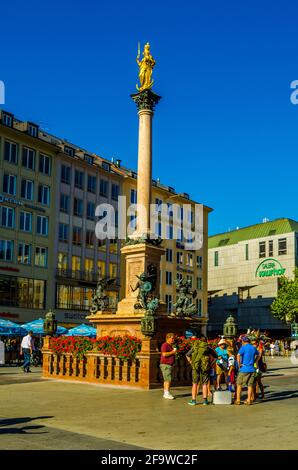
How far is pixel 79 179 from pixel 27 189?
293 inches

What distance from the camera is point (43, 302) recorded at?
56812mm

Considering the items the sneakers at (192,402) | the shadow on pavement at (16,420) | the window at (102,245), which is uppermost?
the window at (102,245)

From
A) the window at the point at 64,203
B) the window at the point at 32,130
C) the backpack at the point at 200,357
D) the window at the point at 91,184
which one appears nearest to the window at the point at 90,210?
the window at the point at 91,184

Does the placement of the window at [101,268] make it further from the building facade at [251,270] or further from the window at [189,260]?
the building facade at [251,270]

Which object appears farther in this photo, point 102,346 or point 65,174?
point 65,174

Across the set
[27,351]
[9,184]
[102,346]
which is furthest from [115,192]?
[102,346]

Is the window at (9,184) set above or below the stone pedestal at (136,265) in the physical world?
above

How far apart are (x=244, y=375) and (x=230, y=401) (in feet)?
2.36

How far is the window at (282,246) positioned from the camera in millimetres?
93775

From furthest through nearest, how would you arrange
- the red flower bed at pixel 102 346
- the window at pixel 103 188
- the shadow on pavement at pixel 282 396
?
the window at pixel 103 188, the red flower bed at pixel 102 346, the shadow on pavement at pixel 282 396

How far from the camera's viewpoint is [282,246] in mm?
94250

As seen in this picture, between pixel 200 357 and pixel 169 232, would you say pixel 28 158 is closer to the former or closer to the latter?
pixel 169 232
